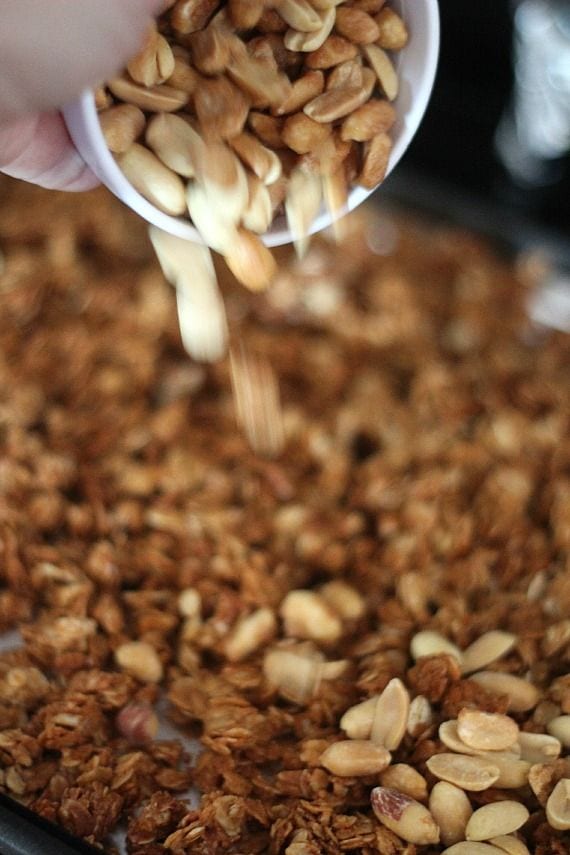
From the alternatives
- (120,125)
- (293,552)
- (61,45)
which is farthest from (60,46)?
(293,552)

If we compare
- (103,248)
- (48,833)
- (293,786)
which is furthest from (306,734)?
(103,248)

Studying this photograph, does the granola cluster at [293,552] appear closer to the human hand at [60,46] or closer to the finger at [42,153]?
the finger at [42,153]

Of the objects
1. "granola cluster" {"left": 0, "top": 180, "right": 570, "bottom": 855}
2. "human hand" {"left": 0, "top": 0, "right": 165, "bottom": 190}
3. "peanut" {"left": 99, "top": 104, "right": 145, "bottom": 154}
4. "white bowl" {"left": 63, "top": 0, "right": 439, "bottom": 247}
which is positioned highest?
"human hand" {"left": 0, "top": 0, "right": 165, "bottom": 190}

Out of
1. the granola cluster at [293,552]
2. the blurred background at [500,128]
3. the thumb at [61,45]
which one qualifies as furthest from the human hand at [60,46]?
the blurred background at [500,128]

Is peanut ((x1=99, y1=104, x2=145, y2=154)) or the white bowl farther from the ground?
peanut ((x1=99, y1=104, x2=145, y2=154))

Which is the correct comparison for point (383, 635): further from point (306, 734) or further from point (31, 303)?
point (31, 303)

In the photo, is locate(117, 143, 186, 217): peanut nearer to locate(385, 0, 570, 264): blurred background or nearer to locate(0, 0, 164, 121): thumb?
locate(0, 0, 164, 121): thumb

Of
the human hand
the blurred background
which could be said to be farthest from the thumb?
the blurred background
